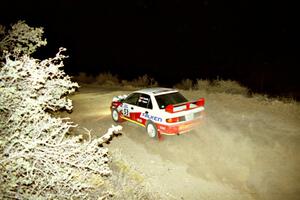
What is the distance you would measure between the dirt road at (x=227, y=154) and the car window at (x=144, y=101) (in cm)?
114

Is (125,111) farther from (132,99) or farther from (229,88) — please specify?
(229,88)

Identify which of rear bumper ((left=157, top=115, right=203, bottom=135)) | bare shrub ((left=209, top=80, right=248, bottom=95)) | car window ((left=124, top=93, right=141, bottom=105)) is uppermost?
car window ((left=124, top=93, right=141, bottom=105))

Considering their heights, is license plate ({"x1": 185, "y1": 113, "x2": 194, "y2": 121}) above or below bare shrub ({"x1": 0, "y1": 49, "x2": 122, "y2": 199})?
below

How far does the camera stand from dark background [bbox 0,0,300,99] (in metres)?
28.6

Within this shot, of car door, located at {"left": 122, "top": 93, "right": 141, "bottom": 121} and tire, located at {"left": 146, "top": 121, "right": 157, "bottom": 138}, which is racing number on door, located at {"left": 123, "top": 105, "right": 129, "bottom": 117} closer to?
car door, located at {"left": 122, "top": 93, "right": 141, "bottom": 121}

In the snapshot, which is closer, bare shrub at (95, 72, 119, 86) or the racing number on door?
the racing number on door

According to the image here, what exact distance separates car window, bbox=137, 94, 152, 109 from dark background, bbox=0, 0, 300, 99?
482 inches

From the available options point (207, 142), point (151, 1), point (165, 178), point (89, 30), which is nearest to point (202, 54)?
point (151, 1)

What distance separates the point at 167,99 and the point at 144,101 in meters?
0.81

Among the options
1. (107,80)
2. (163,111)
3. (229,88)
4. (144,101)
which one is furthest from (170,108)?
(107,80)

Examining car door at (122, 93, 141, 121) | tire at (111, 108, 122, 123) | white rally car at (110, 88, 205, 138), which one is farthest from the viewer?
tire at (111, 108, 122, 123)

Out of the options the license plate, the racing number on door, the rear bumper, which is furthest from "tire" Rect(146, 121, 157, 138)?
the racing number on door

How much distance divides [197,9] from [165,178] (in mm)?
42084

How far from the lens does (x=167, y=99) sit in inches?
389
